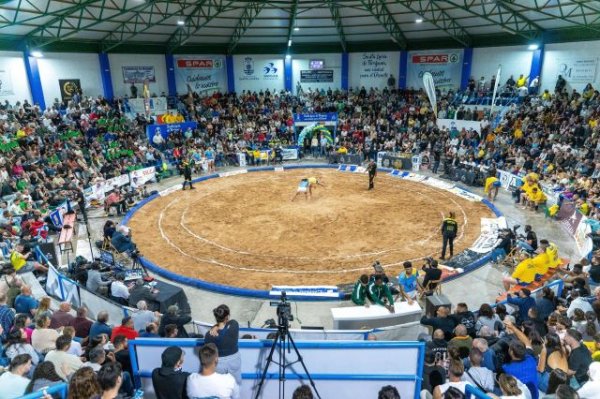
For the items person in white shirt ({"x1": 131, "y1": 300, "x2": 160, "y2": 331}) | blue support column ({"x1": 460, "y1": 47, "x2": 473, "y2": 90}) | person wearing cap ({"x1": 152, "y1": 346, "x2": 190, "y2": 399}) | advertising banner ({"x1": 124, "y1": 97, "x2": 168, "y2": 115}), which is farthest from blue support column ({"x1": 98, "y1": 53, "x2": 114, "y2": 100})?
person wearing cap ({"x1": 152, "y1": 346, "x2": 190, "y2": 399})

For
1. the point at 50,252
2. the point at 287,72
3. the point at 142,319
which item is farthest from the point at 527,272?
the point at 287,72

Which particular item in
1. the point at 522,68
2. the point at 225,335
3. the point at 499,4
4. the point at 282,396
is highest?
the point at 499,4

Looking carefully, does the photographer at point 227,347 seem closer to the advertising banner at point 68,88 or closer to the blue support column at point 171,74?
the advertising banner at point 68,88

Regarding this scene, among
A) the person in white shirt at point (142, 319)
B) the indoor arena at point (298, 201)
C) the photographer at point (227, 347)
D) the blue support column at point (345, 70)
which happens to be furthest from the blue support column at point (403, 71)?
the photographer at point (227, 347)

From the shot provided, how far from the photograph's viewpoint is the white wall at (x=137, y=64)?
99.2ft

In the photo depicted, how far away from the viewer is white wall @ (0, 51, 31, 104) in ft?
78.0

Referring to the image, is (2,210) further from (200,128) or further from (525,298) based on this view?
(200,128)

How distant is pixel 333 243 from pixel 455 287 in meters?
4.22

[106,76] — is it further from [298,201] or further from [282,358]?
[282,358]

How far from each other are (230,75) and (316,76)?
725cm

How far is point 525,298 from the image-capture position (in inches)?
316

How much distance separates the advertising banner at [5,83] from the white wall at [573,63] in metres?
32.4

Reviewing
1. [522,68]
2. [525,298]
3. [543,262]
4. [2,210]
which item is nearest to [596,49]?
[522,68]

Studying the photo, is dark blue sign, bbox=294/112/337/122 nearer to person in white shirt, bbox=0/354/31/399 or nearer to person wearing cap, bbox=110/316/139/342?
person wearing cap, bbox=110/316/139/342
